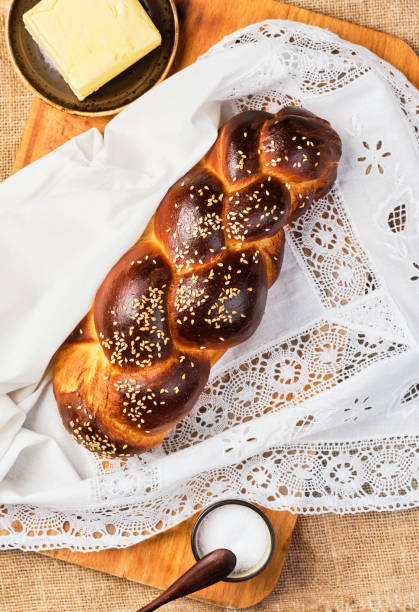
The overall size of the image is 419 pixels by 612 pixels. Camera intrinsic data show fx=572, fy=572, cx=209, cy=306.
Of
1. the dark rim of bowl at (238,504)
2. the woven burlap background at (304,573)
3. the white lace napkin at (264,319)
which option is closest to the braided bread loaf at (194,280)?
the white lace napkin at (264,319)

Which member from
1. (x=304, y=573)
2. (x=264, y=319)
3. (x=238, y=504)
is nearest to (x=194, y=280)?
(x=264, y=319)

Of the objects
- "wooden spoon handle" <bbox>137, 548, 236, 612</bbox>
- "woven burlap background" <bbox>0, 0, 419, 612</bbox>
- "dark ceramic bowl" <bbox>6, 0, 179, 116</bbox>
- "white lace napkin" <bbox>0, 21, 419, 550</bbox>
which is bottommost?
"woven burlap background" <bbox>0, 0, 419, 612</bbox>

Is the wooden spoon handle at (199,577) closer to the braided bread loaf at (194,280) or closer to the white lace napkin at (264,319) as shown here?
the white lace napkin at (264,319)

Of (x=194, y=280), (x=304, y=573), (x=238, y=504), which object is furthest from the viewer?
(x=304, y=573)

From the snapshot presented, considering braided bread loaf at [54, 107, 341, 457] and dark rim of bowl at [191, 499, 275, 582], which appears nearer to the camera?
braided bread loaf at [54, 107, 341, 457]

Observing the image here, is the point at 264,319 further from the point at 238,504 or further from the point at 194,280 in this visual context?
the point at 238,504

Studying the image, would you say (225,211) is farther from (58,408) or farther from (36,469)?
(36,469)

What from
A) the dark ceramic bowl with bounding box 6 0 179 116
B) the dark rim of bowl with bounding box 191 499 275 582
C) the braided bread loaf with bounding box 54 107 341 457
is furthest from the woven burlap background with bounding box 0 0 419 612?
the braided bread loaf with bounding box 54 107 341 457

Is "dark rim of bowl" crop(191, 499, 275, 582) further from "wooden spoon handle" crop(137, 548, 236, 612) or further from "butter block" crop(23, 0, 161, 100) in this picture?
"butter block" crop(23, 0, 161, 100)
